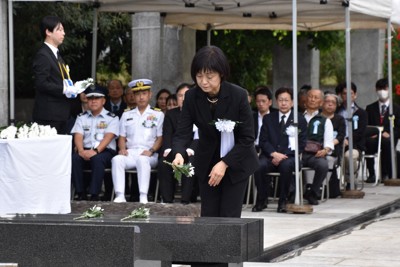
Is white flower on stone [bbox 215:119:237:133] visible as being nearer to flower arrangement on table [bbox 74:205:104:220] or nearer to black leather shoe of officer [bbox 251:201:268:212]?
flower arrangement on table [bbox 74:205:104:220]

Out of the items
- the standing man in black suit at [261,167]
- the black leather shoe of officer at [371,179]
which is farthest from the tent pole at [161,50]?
the standing man in black suit at [261,167]

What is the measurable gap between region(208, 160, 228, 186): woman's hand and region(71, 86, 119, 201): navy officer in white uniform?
7.28 metres

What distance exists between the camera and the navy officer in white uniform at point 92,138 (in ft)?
52.4

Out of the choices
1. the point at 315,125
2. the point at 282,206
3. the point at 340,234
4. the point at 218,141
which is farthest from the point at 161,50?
the point at 218,141

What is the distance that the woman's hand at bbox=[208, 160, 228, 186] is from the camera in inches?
342

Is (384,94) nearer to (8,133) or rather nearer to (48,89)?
(48,89)

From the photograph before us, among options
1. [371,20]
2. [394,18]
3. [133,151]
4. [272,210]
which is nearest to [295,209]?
[272,210]

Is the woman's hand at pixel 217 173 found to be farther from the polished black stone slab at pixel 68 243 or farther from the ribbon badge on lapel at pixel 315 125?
the ribbon badge on lapel at pixel 315 125

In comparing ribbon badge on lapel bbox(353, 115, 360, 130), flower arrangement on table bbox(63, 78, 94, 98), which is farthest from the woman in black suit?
ribbon badge on lapel bbox(353, 115, 360, 130)

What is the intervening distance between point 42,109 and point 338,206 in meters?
4.77

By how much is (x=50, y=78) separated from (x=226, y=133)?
5.16 metres

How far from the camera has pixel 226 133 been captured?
348 inches

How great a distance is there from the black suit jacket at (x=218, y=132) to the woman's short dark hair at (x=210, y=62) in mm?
182

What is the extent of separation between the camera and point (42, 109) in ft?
45.2
